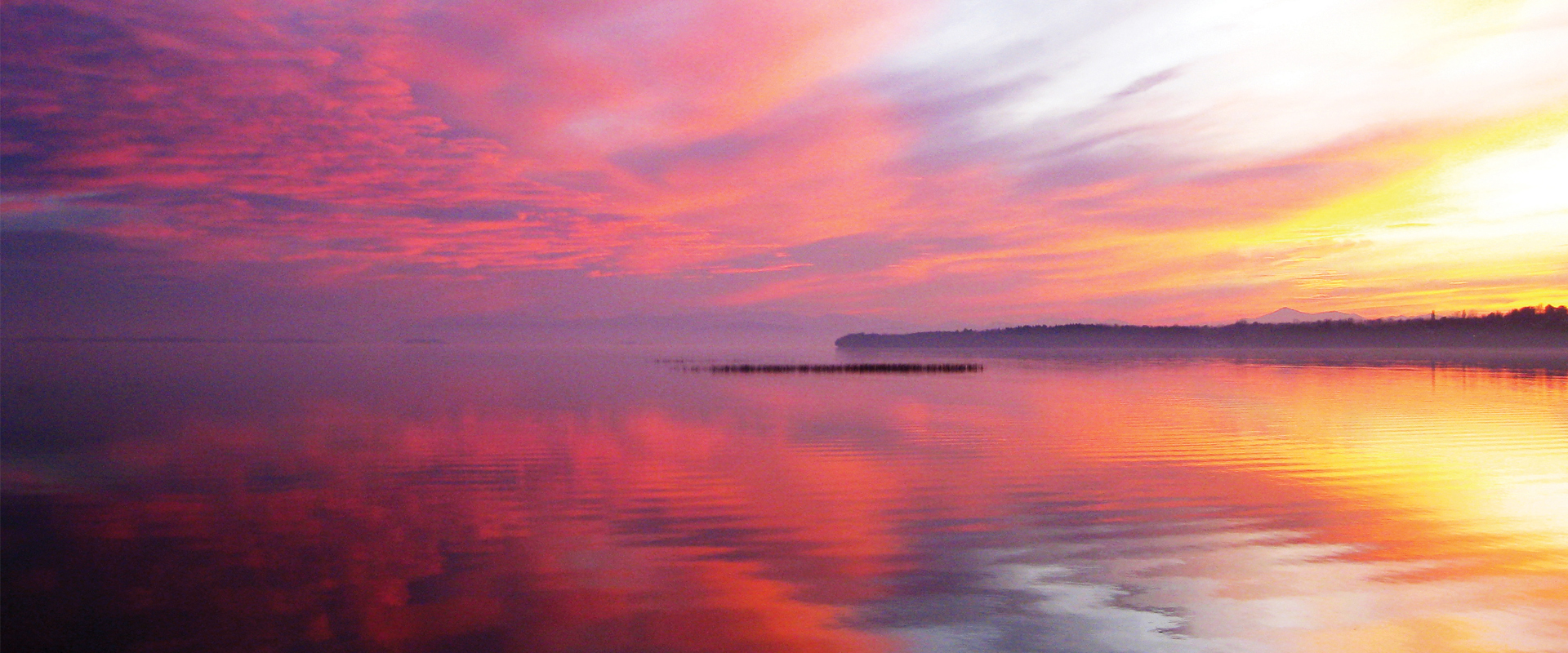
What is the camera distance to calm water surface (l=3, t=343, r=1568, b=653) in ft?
30.1

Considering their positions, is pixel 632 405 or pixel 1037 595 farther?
pixel 632 405

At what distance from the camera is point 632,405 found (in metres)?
37.5

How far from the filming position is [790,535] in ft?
43.3

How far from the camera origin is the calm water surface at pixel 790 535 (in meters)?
9.16

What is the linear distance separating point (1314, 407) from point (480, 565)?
3412 centimetres

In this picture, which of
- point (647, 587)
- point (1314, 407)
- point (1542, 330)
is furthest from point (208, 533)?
point (1542, 330)

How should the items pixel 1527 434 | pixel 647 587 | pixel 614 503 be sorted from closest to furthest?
pixel 647 587
pixel 614 503
pixel 1527 434

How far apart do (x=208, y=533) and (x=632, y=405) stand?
2424 centimetres

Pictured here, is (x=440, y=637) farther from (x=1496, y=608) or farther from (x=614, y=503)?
(x=1496, y=608)

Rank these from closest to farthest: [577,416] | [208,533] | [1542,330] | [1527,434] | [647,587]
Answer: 1. [647,587]
2. [208,533]
3. [1527,434]
4. [577,416]
5. [1542,330]

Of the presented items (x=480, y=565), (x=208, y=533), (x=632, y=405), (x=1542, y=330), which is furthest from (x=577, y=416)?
(x=1542, y=330)

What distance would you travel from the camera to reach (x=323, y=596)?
1023 cm

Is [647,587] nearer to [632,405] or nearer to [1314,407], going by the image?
[632,405]

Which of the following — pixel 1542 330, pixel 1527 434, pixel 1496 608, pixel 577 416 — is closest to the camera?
pixel 1496 608
